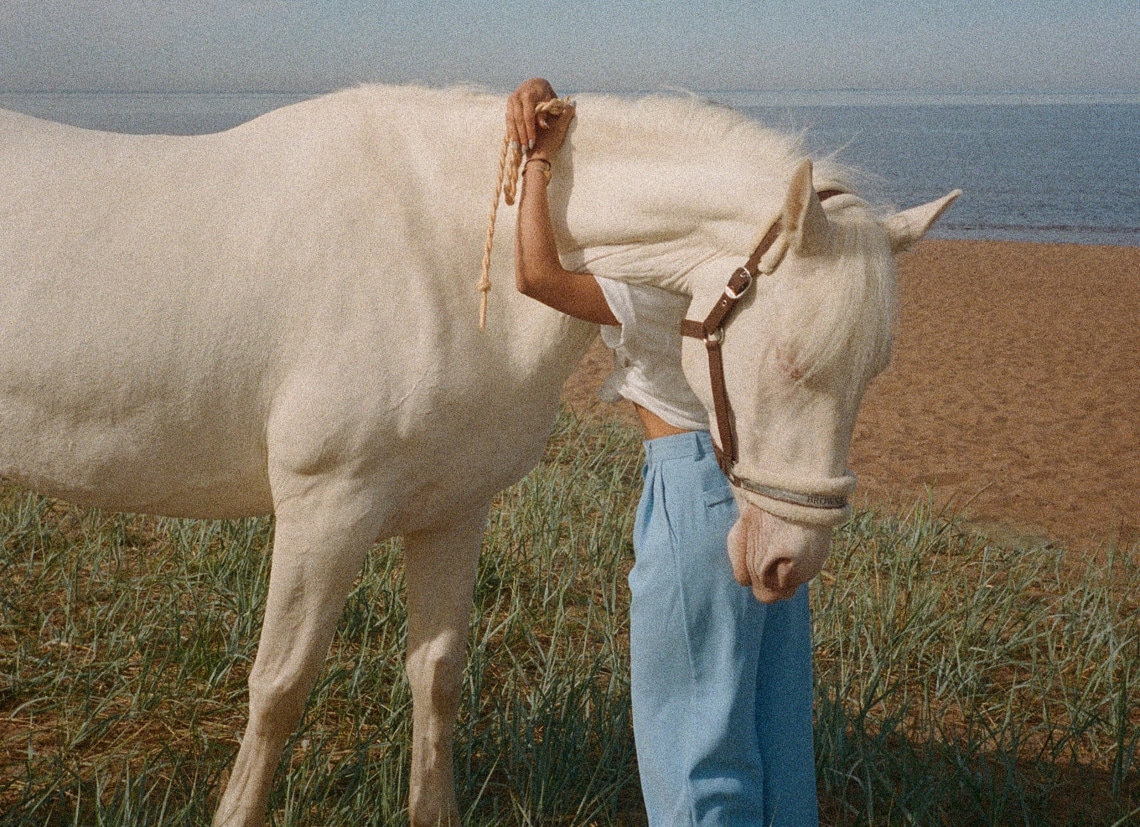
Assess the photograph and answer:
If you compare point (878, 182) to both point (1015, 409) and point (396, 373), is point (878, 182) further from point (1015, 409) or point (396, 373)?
point (1015, 409)

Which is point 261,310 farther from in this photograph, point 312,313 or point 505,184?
point 505,184

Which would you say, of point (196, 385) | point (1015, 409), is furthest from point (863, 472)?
point (196, 385)

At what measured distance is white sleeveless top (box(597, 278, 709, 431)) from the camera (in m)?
2.10

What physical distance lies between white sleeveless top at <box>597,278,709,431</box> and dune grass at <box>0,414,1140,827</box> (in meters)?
1.09

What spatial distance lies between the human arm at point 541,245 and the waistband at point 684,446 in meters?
0.27

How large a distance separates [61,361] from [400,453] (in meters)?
0.74

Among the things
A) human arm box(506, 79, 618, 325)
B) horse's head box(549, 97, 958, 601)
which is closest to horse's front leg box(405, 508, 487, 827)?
human arm box(506, 79, 618, 325)

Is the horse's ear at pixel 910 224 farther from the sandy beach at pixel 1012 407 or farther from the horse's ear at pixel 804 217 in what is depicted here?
the sandy beach at pixel 1012 407

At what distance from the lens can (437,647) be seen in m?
2.66

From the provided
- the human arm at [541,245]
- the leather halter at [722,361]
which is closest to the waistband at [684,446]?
the leather halter at [722,361]

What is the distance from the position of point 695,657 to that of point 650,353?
0.62 metres

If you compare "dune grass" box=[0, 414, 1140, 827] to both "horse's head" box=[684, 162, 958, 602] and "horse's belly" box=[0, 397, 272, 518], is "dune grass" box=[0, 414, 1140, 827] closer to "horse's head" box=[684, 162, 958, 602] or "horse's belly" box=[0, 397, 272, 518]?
"horse's belly" box=[0, 397, 272, 518]

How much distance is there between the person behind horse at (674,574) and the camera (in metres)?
2.11

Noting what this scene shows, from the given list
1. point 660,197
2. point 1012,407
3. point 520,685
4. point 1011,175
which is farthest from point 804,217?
point 1011,175
